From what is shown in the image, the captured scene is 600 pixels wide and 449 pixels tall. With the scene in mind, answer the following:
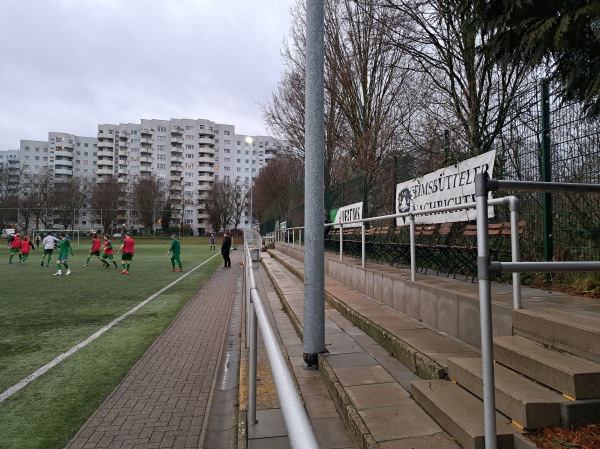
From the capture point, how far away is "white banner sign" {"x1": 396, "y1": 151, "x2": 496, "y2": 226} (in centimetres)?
576

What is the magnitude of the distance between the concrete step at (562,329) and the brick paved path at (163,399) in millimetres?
2944

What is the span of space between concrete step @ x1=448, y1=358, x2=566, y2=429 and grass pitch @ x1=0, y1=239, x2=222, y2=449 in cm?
349

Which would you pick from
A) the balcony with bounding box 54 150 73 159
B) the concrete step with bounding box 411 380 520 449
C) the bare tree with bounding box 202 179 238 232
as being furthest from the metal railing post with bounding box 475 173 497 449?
the balcony with bounding box 54 150 73 159

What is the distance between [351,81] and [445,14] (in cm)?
685

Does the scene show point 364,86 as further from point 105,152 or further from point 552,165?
point 105,152

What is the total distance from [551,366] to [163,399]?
3918 mm

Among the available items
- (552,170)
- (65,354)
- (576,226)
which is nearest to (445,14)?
(552,170)

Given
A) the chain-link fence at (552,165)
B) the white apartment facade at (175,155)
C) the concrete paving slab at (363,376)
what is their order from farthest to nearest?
the white apartment facade at (175,155) → the chain-link fence at (552,165) → the concrete paving slab at (363,376)

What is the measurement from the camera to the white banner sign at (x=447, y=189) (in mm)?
5758

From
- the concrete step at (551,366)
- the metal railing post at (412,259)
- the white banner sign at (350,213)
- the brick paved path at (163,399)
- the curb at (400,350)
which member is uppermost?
the white banner sign at (350,213)

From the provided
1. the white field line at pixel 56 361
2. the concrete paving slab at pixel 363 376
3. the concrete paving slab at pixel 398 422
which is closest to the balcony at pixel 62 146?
the white field line at pixel 56 361

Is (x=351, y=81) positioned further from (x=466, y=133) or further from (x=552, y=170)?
(x=552, y=170)

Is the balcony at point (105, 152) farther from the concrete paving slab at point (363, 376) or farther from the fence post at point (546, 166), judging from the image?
the concrete paving slab at point (363, 376)

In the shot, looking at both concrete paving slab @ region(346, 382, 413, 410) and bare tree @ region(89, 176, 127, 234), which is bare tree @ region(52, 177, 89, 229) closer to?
bare tree @ region(89, 176, 127, 234)
